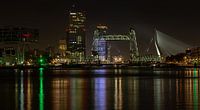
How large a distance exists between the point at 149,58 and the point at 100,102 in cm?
14080

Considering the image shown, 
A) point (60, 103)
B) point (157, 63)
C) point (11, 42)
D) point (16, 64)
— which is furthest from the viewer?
point (157, 63)

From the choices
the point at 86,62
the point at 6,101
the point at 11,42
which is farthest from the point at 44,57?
the point at 6,101

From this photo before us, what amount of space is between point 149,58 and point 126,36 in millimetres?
10925

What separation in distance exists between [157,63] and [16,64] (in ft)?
137

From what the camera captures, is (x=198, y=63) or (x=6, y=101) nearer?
(x=6, y=101)

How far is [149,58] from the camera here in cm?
16575

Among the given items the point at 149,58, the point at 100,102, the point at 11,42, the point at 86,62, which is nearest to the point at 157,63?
the point at 149,58

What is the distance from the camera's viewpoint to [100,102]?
25.8 metres

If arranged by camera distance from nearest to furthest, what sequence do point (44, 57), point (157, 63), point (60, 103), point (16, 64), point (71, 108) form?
point (71, 108), point (60, 103), point (16, 64), point (157, 63), point (44, 57)

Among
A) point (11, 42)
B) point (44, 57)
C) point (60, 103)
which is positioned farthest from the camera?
point (44, 57)

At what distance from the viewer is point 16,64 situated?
488ft

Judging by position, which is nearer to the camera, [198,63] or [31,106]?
[31,106]

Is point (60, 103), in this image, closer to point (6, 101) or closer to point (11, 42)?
point (6, 101)

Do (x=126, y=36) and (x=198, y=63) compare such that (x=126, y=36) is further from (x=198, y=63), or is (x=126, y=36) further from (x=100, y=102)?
(x=100, y=102)
